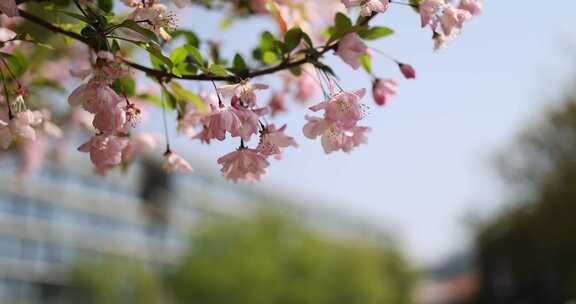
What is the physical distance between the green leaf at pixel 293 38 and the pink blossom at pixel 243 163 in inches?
16.4

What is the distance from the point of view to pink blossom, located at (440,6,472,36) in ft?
7.01

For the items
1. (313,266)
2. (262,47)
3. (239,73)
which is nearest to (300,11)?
(262,47)

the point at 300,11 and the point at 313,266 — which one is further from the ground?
the point at 313,266

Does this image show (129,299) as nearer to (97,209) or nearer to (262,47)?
(97,209)

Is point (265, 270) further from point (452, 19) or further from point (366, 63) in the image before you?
point (452, 19)

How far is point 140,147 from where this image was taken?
3189mm

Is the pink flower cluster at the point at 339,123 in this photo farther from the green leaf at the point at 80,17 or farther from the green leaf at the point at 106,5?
the green leaf at the point at 106,5

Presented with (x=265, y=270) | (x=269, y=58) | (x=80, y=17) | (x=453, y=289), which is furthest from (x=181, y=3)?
(x=453, y=289)

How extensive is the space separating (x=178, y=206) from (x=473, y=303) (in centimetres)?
2954

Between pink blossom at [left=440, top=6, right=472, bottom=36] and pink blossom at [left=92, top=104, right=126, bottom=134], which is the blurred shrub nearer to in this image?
pink blossom at [left=440, top=6, right=472, bottom=36]

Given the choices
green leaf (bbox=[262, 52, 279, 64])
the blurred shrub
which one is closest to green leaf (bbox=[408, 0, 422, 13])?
green leaf (bbox=[262, 52, 279, 64])

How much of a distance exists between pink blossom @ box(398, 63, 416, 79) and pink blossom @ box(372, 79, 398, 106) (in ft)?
0.41

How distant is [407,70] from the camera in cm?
248

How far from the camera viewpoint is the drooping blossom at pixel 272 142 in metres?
2.05
